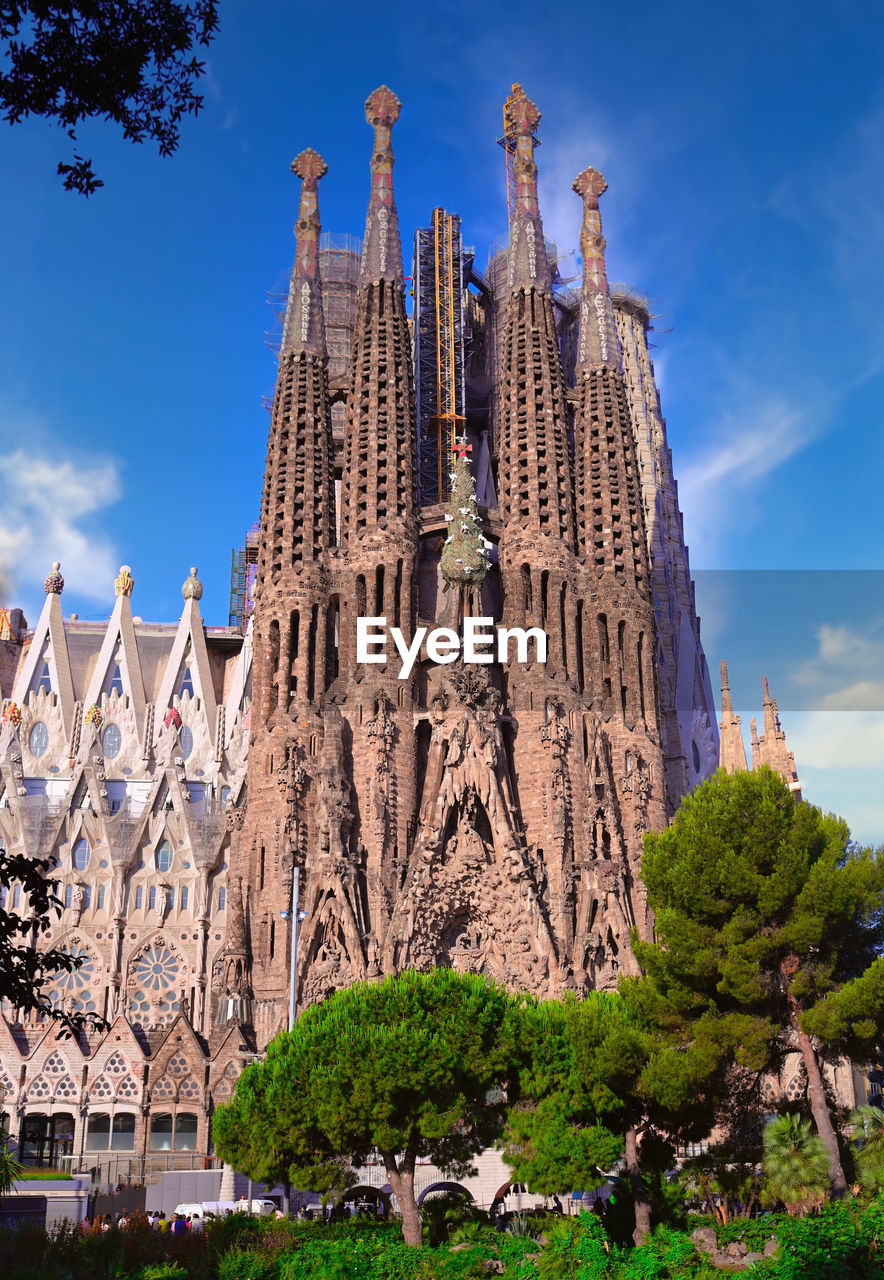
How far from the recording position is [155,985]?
148 feet

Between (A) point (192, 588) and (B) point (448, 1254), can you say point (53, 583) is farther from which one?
(B) point (448, 1254)

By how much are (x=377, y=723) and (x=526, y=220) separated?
2139 centimetres

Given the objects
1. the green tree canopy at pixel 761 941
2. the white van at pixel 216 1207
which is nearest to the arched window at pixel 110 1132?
the white van at pixel 216 1207

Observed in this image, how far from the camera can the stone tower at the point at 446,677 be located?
3812 cm

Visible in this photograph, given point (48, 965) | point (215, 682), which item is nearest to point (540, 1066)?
point (48, 965)

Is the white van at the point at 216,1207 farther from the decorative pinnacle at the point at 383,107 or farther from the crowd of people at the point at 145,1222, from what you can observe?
the decorative pinnacle at the point at 383,107

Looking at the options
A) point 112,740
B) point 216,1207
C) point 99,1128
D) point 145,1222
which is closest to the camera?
point 145,1222

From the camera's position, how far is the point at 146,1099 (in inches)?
1437

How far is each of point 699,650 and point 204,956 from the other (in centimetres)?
2476

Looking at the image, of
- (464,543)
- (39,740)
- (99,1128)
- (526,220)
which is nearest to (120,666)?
(39,740)

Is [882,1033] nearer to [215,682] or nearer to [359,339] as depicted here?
[359,339]

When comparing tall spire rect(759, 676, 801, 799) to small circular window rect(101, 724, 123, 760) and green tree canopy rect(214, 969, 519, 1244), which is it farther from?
green tree canopy rect(214, 969, 519, 1244)

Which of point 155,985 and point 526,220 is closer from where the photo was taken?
point 155,985

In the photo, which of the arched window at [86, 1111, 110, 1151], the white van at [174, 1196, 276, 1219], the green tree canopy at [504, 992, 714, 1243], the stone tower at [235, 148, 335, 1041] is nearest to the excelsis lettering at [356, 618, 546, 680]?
the stone tower at [235, 148, 335, 1041]
